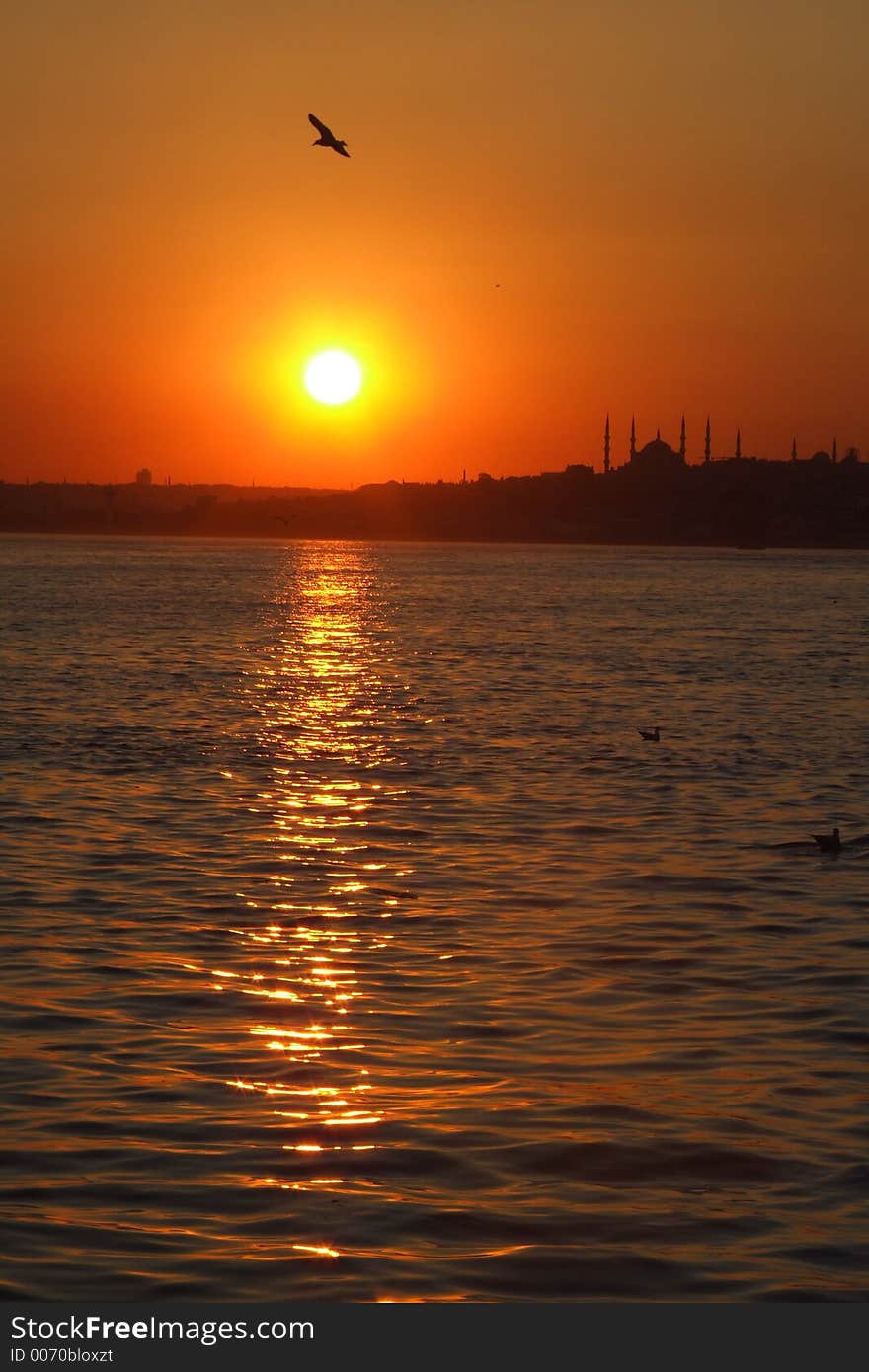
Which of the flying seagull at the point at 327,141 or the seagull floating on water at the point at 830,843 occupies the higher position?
the flying seagull at the point at 327,141

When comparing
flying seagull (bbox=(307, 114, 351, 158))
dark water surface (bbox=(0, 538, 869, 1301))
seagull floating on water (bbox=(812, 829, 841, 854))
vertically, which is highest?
flying seagull (bbox=(307, 114, 351, 158))

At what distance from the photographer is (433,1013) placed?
1243cm

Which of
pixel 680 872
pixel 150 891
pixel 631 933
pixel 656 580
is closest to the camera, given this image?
pixel 631 933

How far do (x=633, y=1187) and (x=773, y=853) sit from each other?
971cm

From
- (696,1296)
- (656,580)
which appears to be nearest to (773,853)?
(696,1296)

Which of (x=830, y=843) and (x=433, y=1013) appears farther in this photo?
(x=830, y=843)

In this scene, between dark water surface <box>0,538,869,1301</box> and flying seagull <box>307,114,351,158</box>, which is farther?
flying seagull <box>307,114,351,158</box>

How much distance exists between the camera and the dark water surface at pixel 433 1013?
873 cm

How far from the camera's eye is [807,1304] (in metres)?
8.07

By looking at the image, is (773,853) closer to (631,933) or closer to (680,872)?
(680,872)

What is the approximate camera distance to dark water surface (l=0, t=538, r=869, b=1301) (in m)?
8.73

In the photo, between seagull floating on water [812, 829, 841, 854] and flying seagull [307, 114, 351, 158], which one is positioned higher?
flying seagull [307, 114, 351, 158]

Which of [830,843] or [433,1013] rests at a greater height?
[830,843]

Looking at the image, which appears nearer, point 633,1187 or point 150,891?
point 633,1187
